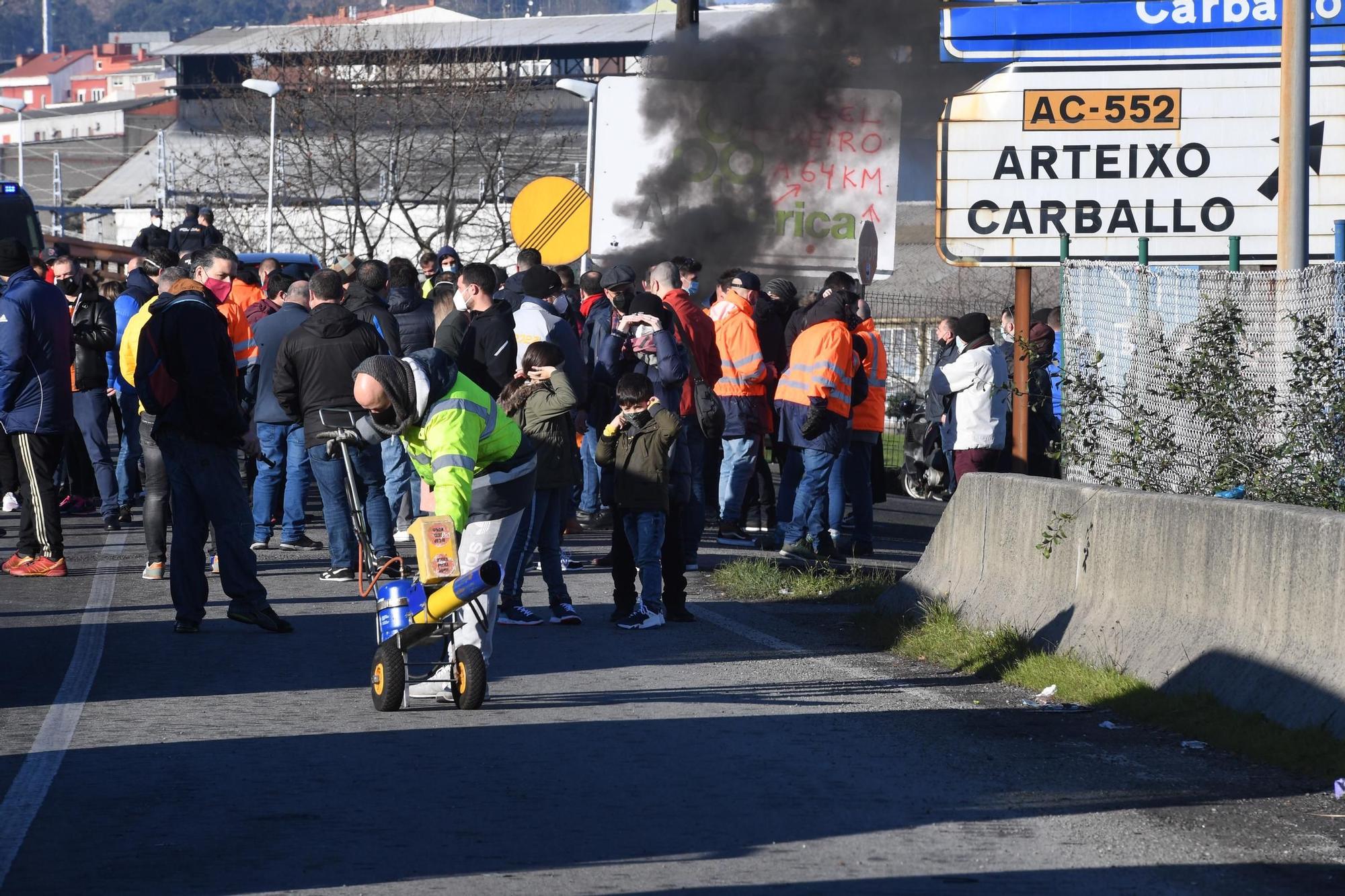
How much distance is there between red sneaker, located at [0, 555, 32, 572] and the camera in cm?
1148

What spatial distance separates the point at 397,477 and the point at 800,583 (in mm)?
3112

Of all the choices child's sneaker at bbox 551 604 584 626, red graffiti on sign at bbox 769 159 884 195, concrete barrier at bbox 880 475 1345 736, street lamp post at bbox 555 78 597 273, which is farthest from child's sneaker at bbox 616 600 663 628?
red graffiti on sign at bbox 769 159 884 195

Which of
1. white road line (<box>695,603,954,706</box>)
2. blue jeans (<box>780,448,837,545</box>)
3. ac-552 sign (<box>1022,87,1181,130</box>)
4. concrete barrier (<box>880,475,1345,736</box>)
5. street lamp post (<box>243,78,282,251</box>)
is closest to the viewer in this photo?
concrete barrier (<box>880,475,1345,736</box>)

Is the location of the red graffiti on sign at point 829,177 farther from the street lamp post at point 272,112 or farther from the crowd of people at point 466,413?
the street lamp post at point 272,112

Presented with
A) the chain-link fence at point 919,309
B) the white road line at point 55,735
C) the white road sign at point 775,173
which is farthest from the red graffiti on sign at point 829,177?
the white road line at point 55,735

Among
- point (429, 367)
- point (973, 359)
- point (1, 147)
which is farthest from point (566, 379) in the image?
point (1, 147)

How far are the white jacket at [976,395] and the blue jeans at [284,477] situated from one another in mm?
4534

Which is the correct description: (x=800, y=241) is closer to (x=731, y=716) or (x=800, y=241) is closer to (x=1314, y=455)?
(x=1314, y=455)

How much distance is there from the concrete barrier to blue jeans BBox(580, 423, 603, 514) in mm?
4546

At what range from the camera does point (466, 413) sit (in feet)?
22.0

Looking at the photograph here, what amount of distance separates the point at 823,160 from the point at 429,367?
11163mm

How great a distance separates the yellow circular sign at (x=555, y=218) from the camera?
55.6 feet

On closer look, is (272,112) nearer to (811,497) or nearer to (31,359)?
(31,359)

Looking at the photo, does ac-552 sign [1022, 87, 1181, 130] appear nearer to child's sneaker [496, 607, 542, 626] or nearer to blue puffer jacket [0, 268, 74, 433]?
child's sneaker [496, 607, 542, 626]
